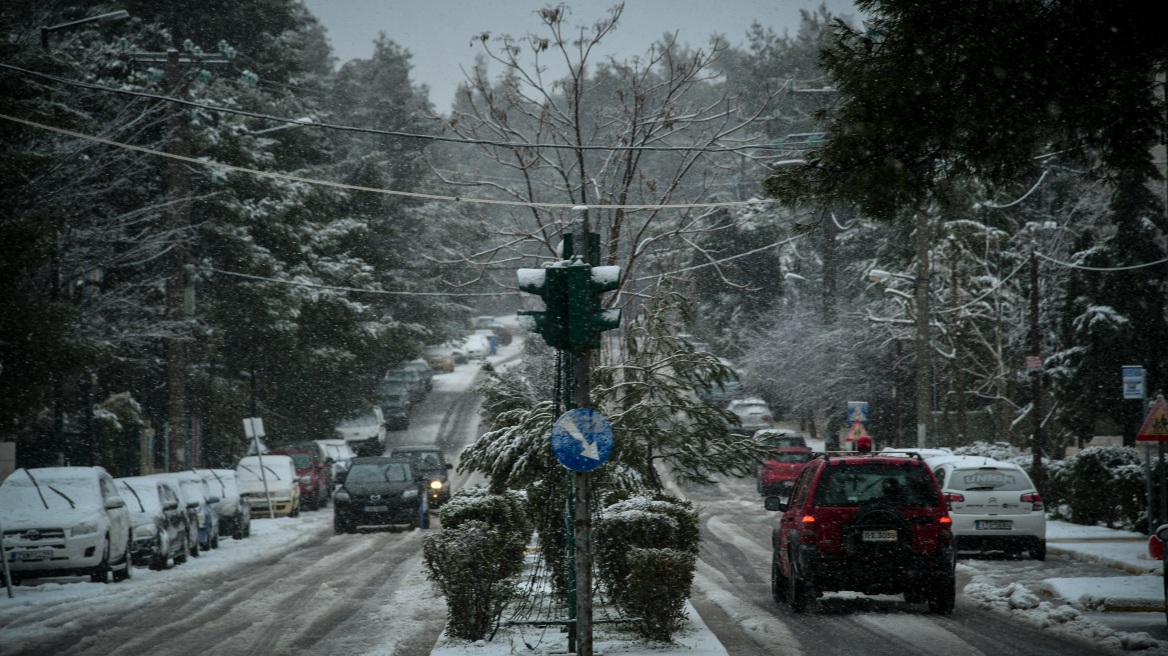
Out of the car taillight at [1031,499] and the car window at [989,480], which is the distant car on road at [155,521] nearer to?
the car window at [989,480]

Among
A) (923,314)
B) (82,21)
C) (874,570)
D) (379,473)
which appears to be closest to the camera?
(874,570)

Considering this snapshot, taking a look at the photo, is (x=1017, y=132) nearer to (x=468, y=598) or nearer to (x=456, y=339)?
(x=468, y=598)

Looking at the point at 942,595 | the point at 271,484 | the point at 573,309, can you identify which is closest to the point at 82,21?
the point at 271,484

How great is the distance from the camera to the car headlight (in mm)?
18453

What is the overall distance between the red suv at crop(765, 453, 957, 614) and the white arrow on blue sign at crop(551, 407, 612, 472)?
17.1 feet

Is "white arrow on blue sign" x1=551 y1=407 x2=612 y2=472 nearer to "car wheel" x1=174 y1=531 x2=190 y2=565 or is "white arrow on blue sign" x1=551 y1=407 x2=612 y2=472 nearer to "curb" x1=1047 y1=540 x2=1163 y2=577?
"curb" x1=1047 y1=540 x2=1163 y2=577

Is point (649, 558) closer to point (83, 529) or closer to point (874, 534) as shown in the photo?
point (874, 534)

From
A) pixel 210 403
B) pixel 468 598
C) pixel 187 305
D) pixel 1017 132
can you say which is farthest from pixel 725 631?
pixel 210 403

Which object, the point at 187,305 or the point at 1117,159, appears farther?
the point at 187,305

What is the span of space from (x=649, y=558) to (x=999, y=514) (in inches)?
420

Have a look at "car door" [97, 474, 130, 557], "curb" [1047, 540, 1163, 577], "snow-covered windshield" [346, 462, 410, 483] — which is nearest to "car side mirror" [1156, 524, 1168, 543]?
"curb" [1047, 540, 1163, 577]

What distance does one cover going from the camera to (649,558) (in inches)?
425

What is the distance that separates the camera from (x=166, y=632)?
13.4 meters

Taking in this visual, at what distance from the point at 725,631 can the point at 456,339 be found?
6714 centimetres
